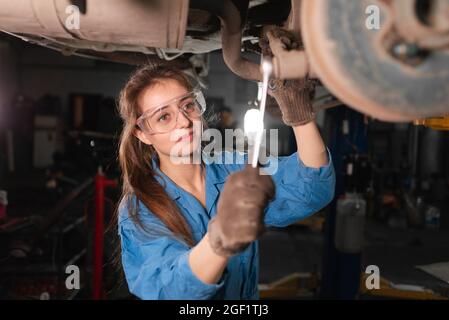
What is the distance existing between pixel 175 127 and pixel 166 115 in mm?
57

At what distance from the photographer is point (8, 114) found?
24.8 ft

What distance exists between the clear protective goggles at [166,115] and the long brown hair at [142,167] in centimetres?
6

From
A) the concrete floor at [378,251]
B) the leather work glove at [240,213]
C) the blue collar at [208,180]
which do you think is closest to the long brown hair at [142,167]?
the blue collar at [208,180]

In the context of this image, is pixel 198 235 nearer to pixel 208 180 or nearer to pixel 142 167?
pixel 208 180

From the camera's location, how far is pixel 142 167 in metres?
1.29

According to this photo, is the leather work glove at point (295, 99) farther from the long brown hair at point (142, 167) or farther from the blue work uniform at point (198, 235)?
the long brown hair at point (142, 167)

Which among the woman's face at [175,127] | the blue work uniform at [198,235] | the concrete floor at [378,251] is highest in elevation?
the woman's face at [175,127]

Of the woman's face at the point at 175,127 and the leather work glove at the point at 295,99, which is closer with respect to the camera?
the leather work glove at the point at 295,99

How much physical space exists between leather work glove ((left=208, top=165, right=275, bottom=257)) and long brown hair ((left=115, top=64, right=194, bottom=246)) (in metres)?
0.32

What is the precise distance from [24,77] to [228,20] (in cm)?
927

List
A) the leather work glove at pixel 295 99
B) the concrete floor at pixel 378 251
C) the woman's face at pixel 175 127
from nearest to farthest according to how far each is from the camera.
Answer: the leather work glove at pixel 295 99 < the woman's face at pixel 175 127 < the concrete floor at pixel 378 251

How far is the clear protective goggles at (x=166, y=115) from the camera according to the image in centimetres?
117

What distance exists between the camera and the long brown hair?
1.11m

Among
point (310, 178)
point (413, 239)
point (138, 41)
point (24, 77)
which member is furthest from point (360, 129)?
point (24, 77)
